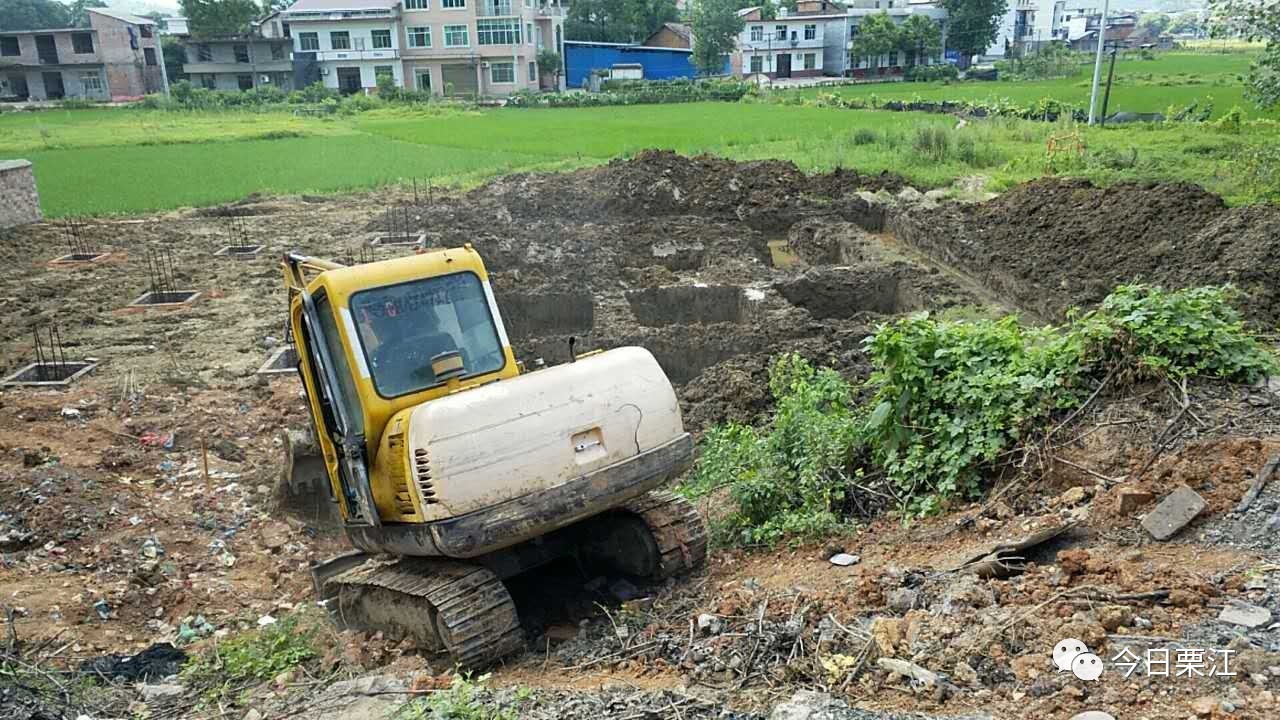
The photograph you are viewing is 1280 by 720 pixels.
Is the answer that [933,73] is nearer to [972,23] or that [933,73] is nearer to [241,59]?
[972,23]

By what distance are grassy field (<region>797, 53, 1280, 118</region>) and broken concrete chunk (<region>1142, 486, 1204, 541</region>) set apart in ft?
91.1

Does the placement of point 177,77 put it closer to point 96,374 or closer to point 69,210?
point 69,210

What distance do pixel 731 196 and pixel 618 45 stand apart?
5682cm

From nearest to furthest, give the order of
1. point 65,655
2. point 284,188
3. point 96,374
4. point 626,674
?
1. point 626,674
2. point 65,655
3. point 96,374
4. point 284,188

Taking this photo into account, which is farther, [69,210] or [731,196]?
[69,210]

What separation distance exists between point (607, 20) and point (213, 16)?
99.2 feet

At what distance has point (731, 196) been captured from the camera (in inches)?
872

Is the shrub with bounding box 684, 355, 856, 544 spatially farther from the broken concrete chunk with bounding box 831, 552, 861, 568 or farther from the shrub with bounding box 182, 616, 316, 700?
the shrub with bounding box 182, 616, 316, 700

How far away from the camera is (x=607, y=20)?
83312 millimetres

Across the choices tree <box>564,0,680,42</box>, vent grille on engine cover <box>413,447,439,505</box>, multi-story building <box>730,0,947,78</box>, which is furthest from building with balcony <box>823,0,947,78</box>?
vent grille on engine cover <box>413,447,439,505</box>

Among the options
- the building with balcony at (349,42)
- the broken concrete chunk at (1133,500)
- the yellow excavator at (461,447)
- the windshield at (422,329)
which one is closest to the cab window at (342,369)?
the yellow excavator at (461,447)

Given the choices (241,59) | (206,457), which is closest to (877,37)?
(241,59)

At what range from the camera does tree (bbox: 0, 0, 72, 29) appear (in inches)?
4146

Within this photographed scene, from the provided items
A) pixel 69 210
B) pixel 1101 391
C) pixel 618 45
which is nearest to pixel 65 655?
pixel 1101 391
